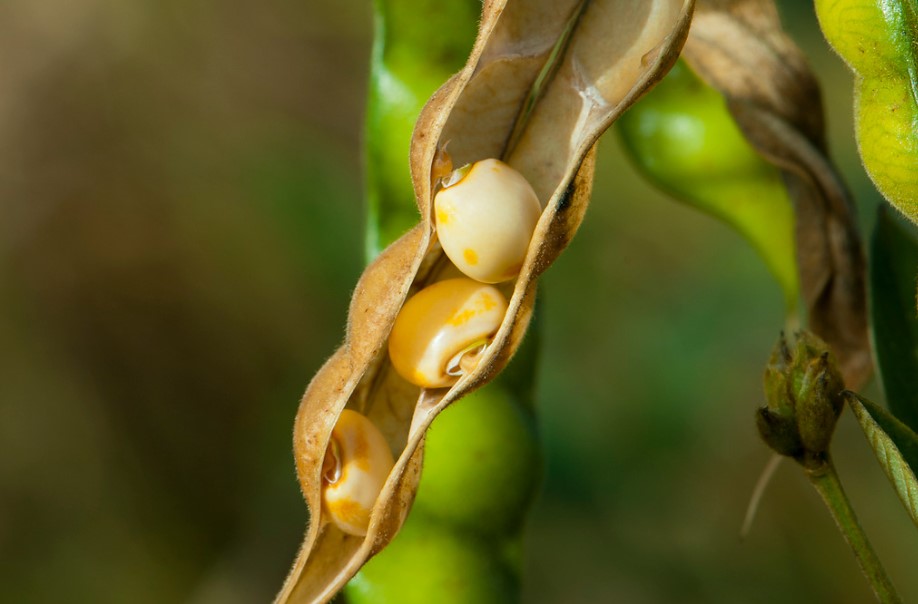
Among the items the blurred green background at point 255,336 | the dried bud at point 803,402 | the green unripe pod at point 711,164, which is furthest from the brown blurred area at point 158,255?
the dried bud at point 803,402

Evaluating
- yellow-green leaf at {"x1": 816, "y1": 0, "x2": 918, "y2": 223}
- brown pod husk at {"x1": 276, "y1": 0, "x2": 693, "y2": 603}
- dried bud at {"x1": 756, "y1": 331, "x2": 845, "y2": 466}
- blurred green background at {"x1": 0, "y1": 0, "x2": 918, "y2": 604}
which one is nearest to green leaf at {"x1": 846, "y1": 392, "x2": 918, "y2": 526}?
dried bud at {"x1": 756, "y1": 331, "x2": 845, "y2": 466}

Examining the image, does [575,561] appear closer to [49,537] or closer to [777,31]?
[49,537]

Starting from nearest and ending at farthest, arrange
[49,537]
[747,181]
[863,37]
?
[863,37] → [747,181] → [49,537]

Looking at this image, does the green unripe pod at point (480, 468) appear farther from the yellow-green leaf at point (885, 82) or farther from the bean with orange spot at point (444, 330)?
the yellow-green leaf at point (885, 82)

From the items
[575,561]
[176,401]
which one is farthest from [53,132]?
[575,561]

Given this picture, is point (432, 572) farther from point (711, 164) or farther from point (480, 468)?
point (711, 164)

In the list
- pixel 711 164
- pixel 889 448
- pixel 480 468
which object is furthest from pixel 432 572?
pixel 711 164

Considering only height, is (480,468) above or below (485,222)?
below
